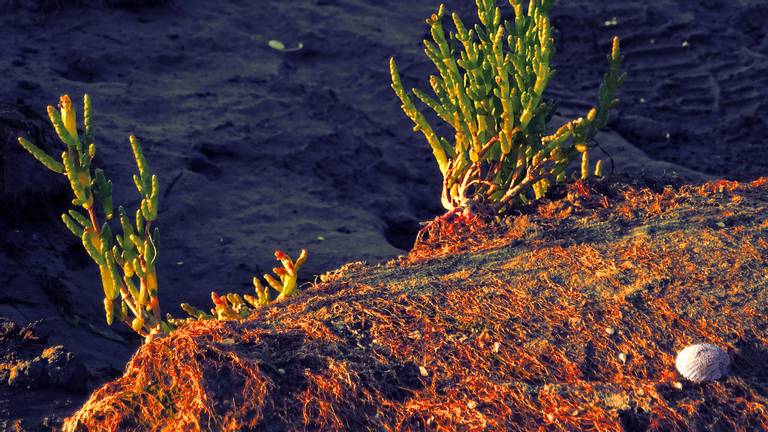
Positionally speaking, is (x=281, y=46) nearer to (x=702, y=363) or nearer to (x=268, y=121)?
(x=268, y=121)

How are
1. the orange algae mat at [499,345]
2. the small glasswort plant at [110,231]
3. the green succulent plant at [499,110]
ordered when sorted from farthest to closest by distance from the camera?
the green succulent plant at [499,110] < the small glasswort plant at [110,231] < the orange algae mat at [499,345]

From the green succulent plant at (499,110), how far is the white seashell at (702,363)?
1.26m

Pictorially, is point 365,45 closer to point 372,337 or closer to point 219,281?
point 219,281

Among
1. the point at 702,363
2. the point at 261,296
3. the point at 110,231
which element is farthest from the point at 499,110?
the point at 110,231

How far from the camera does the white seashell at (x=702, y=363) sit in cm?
257

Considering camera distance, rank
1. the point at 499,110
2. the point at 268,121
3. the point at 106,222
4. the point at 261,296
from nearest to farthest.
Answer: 1. the point at 106,222
2. the point at 261,296
3. the point at 499,110
4. the point at 268,121

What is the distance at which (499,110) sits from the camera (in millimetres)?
3781

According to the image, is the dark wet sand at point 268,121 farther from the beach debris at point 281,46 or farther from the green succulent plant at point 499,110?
the green succulent plant at point 499,110

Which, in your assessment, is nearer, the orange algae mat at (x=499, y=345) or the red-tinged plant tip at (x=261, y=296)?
the orange algae mat at (x=499, y=345)

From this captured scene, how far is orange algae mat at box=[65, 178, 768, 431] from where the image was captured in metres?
2.51

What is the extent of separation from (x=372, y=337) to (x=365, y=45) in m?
4.51

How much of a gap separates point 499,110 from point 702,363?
157cm

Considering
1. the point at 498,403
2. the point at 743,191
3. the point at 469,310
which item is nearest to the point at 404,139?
the point at 743,191

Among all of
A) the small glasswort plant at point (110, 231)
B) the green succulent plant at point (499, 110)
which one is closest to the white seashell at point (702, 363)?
the green succulent plant at point (499, 110)
